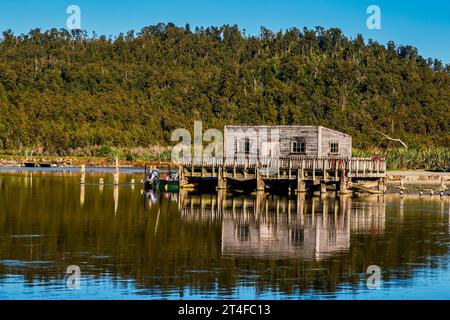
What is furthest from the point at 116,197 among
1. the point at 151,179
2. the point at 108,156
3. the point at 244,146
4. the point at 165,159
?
the point at 108,156

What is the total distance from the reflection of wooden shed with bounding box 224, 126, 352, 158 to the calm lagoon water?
10237 millimetres

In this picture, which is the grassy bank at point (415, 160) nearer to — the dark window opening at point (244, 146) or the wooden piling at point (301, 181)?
the dark window opening at point (244, 146)

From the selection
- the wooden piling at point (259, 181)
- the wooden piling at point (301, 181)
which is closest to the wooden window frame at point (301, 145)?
the wooden piling at point (259, 181)

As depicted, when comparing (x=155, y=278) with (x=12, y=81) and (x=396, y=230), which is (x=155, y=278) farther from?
(x=12, y=81)

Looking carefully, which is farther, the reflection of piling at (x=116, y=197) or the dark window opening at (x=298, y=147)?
the dark window opening at (x=298, y=147)

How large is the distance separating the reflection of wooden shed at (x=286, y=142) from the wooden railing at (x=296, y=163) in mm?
773

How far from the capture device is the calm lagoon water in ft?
77.6

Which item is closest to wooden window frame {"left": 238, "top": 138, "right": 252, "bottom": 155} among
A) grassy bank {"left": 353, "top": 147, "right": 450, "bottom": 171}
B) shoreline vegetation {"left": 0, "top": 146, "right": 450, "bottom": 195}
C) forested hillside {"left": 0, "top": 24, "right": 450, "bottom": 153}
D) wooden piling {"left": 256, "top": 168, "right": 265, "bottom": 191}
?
wooden piling {"left": 256, "top": 168, "right": 265, "bottom": 191}

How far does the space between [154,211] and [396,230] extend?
44.2 ft

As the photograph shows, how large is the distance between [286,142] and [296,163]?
11.8 feet

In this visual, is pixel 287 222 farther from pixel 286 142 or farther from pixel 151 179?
pixel 151 179

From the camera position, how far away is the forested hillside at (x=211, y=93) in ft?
459

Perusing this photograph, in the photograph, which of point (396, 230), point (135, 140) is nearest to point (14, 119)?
point (135, 140)

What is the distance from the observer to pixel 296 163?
58.9m
